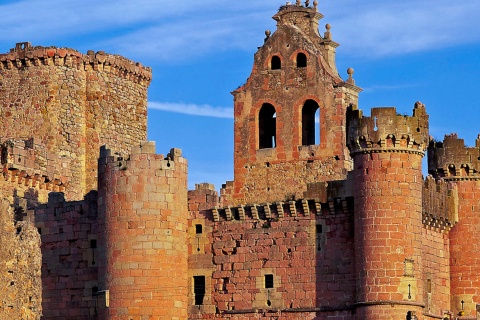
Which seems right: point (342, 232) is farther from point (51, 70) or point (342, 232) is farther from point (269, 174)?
point (51, 70)

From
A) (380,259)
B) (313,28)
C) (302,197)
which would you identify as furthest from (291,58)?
(380,259)

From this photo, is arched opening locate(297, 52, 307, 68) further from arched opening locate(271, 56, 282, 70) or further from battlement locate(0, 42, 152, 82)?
battlement locate(0, 42, 152, 82)

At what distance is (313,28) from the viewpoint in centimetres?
6172

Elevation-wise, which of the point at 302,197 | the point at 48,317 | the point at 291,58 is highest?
the point at 291,58

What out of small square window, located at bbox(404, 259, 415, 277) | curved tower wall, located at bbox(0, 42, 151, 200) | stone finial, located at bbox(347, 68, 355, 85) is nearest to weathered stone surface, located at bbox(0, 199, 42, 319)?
small square window, located at bbox(404, 259, 415, 277)

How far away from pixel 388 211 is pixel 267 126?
8.78 meters

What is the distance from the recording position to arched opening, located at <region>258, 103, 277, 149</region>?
6147 cm

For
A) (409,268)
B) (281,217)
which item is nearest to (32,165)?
(281,217)

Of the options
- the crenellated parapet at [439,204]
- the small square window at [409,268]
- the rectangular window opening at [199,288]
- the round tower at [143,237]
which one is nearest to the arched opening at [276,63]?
the round tower at [143,237]

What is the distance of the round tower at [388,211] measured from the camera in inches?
2109

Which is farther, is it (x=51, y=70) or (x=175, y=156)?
(x=51, y=70)

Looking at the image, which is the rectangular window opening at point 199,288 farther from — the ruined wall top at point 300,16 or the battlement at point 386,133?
the ruined wall top at point 300,16

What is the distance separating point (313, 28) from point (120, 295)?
12.4 metres

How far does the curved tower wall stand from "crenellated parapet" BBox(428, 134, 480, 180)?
13.9 meters
